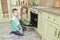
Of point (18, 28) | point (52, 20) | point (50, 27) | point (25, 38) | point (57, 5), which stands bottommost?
point (25, 38)

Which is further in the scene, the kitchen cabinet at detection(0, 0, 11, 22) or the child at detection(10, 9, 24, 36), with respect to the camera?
the kitchen cabinet at detection(0, 0, 11, 22)

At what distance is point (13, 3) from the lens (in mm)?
4707

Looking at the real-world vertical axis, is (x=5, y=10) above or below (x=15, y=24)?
above

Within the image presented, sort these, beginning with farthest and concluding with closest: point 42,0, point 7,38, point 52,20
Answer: point 42,0, point 7,38, point 52,20

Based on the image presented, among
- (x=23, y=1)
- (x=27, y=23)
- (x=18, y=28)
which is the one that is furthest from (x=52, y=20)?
(x=23, y=1)

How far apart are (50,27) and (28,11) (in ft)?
5.81

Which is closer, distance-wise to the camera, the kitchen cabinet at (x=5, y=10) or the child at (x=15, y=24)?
the child at (x=15, y=24)

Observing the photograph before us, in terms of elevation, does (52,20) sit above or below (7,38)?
above

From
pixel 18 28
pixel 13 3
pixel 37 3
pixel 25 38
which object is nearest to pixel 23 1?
pixel 13 3

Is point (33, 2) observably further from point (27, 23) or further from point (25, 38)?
point (25, 38)

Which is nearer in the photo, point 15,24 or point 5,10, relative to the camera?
point 15,24

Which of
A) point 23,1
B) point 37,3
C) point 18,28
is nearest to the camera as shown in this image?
point 18,28

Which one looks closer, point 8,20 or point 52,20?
point 52,20

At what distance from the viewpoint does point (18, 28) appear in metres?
3.05
